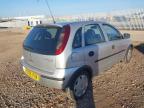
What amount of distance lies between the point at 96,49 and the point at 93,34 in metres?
0.39

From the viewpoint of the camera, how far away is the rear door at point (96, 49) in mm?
5255

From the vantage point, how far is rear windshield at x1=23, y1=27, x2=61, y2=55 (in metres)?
4.86

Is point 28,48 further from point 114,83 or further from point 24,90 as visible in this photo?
point 114,83

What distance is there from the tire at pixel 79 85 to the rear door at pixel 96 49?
274mm

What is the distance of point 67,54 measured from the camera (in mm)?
4734

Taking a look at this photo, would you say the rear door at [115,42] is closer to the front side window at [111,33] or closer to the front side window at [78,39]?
the front side window at [111,33]

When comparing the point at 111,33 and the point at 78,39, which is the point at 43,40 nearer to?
the point at 78,39

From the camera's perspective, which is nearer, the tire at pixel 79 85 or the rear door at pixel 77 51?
the rear door at pixel 77 51

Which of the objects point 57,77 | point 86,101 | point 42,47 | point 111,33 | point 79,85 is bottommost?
point 86,101

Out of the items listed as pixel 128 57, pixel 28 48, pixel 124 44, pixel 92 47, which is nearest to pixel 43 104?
pixel 28 48

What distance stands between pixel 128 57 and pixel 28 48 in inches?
149

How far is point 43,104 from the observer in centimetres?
507

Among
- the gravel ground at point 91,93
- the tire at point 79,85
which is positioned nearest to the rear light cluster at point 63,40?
the tire at point 79,85

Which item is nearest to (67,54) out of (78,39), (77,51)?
(77,51)
